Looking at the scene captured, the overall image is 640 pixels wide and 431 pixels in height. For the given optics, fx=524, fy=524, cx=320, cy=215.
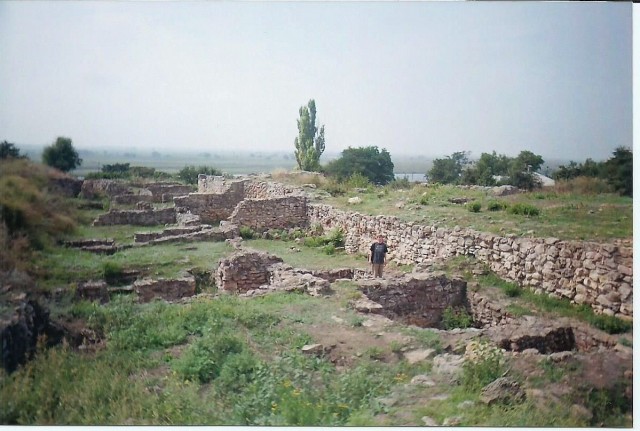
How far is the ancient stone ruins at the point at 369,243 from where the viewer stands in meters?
4.79

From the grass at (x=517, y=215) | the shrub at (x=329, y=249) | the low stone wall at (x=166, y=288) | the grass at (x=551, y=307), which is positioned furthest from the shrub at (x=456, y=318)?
the low stone wall at (x=166, y=288)

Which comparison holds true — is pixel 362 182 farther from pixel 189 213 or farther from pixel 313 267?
pixel 189 213

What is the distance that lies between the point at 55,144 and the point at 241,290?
7.78 ft

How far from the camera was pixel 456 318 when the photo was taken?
17.5 ft

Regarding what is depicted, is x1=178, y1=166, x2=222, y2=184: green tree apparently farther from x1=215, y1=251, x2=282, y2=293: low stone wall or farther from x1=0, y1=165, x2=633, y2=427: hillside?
x1=215, y1=251, x2=282, y2=293: low stone wall

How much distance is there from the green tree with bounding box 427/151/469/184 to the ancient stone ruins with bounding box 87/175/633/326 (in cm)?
56

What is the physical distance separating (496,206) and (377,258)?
55.6 inches

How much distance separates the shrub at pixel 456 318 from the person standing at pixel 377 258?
0.82m

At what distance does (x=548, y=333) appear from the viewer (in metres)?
4.73

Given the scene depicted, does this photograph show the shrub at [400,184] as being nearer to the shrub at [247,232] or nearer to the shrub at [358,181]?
the shrub at [358,181]

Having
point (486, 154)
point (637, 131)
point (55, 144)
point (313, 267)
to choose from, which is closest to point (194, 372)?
point (313, 267)

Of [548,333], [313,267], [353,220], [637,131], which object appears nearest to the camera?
[548,333]

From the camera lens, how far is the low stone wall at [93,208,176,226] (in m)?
5.52

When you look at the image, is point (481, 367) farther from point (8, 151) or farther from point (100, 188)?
point (8, 151)
